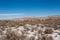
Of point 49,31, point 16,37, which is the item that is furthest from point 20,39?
point 49,31

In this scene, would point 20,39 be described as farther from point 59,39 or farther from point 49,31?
point 49,31

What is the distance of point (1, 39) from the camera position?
7.82 metres

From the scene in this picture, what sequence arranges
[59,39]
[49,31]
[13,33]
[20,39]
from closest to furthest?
[20,39] < [13,33] < [59,39] < [49,31]

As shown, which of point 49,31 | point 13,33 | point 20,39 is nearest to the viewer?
point 20,39

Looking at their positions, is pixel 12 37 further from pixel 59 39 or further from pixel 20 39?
pixel 59 39

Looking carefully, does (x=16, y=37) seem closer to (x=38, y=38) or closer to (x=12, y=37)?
(x=12, y=37)

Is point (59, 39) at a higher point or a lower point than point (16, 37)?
lower

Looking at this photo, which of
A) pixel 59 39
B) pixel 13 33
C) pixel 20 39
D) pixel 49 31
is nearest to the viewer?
pixel 20 39

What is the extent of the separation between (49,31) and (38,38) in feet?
10.4

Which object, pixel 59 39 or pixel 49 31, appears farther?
pixel 49 31

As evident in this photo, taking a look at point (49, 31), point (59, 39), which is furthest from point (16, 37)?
point (49, 31)

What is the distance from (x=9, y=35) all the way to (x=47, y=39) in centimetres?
253

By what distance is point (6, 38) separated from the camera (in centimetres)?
802

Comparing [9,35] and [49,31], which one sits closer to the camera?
[9,35]
